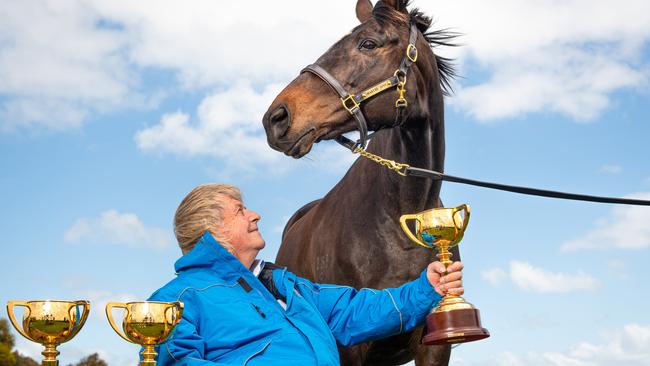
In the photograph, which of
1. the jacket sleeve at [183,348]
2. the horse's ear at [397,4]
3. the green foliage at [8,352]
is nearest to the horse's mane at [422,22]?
the horse's ear at [397,4]

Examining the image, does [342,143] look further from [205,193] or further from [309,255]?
[205,193]

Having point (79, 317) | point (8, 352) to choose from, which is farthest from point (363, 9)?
point (8, 352)

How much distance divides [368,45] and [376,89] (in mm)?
346

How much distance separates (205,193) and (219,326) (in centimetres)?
80

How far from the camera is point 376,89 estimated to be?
17.0ft

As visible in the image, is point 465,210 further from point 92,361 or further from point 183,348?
point 92,361

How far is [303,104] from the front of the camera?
5062mm

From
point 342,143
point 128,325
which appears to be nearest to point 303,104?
point 342,143

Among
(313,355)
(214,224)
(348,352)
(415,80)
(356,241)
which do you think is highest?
(415,80)

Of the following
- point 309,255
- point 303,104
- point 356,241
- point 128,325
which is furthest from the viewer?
point 309,255

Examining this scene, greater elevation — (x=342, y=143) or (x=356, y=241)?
(x=342, y=143)

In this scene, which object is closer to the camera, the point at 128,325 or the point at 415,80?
the point at 128,325

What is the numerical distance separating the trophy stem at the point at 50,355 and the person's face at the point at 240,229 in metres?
1.01

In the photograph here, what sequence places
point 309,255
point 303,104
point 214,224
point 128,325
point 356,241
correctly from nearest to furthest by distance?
point 128,325 < point 214,224 < point 303,104 < point 356,241 < point 309,255
